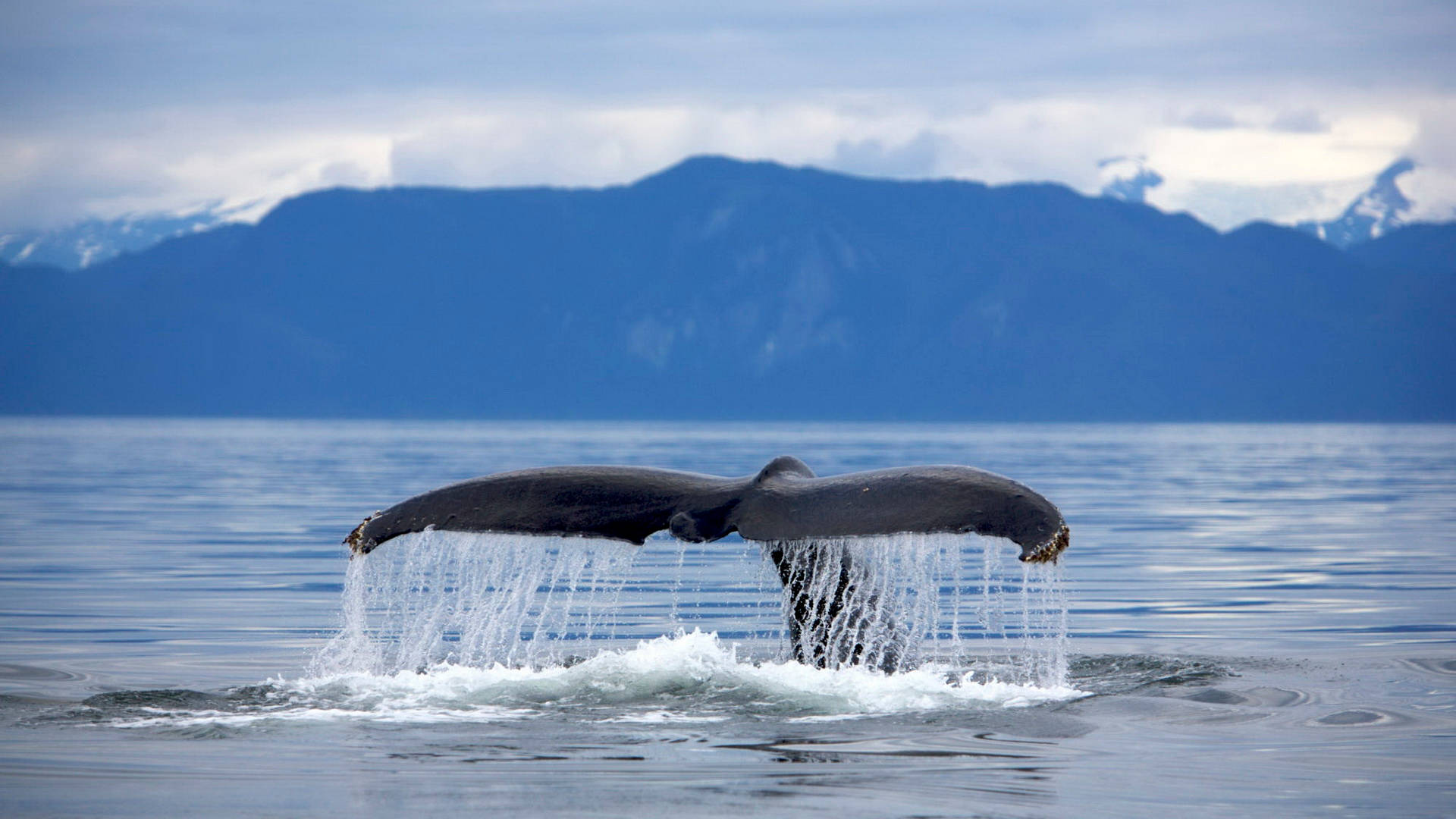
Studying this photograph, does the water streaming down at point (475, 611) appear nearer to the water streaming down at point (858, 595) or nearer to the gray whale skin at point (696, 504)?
the gray whale skin at point (696, 504)

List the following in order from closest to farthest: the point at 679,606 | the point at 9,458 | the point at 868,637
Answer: the point at 868,637
the point at 679,606
the point at 9,458

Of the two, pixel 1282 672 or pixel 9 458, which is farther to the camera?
pixel 9 458

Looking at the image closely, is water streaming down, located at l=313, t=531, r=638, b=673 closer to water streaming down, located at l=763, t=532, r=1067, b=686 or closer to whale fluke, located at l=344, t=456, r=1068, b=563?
whale fluke, located at l=344, t=456, r=1068, b=563

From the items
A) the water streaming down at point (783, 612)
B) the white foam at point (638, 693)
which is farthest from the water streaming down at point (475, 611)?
the white foam at point (638, 693)

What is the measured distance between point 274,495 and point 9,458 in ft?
84.3

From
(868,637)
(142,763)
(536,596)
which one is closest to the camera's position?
(142,763)

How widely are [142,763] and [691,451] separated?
54529mm

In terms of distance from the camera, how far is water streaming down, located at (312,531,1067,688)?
7797 millimetres

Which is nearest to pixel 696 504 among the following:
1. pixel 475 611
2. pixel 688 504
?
pixel 688 504

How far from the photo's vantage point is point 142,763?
7.45 meters

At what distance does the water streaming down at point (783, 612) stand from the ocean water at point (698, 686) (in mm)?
66

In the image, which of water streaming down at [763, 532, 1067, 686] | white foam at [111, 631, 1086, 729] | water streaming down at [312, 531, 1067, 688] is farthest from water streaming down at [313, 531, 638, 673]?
water streaming down at [763, 532, 1067, 686]

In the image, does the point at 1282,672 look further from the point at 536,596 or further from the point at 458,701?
the point at 536,596

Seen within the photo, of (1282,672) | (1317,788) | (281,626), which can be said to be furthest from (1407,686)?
(281,626)
